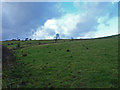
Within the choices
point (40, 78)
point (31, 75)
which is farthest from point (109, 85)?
point (31, 75)

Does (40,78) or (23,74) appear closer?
(40,78)

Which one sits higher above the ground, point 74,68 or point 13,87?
point 74,68

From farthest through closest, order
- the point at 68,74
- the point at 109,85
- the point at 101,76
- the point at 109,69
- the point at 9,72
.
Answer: the point at 9,72
the point at 109,69
the point at 68,74
the point at 101,76
the point at 109,85

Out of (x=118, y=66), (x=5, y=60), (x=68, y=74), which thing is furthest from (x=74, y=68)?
(x=5, y=60)

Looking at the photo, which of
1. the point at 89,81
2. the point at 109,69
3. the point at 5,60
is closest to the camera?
the point at 89,81

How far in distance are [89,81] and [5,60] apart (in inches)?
623

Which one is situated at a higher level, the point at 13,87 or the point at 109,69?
the point at 109,69

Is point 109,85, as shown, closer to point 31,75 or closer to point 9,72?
point 31,75

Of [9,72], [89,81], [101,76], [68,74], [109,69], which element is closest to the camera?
[89,81]

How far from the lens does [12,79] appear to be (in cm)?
1478

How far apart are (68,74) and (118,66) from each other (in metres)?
7.18

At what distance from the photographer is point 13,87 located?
12.6 meters

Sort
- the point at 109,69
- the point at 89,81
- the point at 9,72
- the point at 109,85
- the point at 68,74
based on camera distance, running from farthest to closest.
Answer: the point at 9,72, the point at 109,69, the point at 68,74, the point at 89,81, the point at 109,85

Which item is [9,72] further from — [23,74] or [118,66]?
[118,66]
